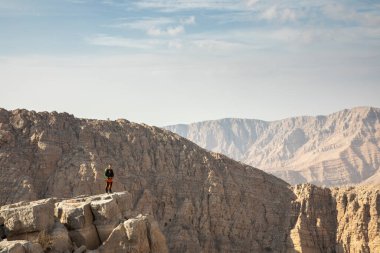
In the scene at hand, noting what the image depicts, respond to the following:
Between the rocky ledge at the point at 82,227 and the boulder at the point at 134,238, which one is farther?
the boulder at the point at 134,238

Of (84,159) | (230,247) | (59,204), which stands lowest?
(230,247)

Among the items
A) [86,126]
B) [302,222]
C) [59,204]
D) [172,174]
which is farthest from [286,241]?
[59,204]

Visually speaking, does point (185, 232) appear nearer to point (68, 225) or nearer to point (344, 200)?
point (344, 200)

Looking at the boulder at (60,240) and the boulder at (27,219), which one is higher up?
the boulder at (27,219)

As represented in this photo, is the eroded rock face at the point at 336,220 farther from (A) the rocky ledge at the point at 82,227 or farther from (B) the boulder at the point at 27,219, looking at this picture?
(B) the boulder at the point at 27,219

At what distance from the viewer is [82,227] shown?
35.9 meters

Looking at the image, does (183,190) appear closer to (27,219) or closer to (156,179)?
(156,179)

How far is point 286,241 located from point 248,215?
6.22 meters

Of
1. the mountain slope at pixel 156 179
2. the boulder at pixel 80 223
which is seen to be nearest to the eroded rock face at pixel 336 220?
the mountain slope at pixel 156 179

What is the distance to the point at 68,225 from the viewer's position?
36.1 meters

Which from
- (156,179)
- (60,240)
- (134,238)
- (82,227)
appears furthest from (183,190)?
(60,240)

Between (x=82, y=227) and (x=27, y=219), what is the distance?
10.5 ft

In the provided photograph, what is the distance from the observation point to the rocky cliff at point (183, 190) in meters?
81.1

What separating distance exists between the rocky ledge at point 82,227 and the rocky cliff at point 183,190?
4029 centimetres
